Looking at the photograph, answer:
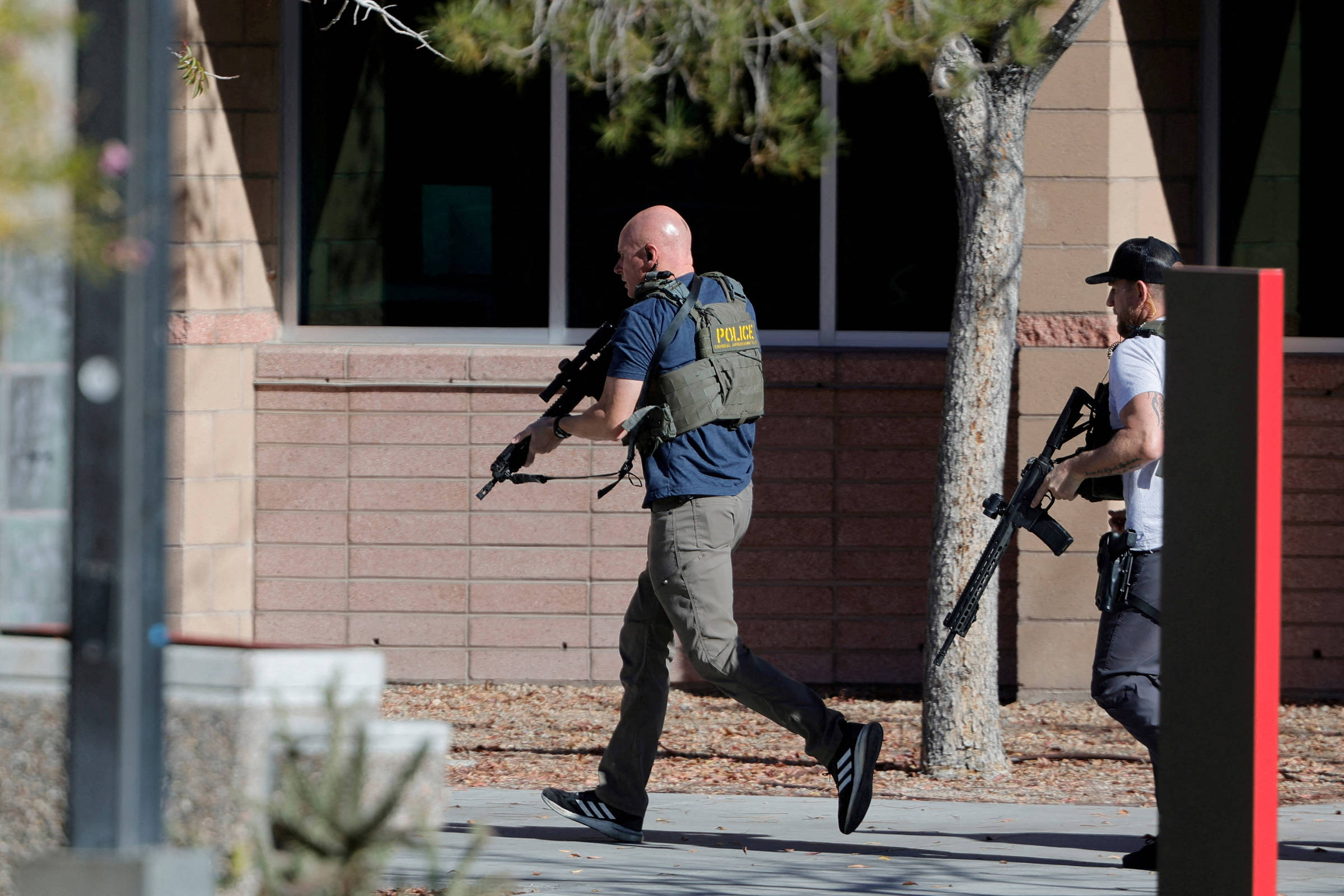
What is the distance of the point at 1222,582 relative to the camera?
3.41m

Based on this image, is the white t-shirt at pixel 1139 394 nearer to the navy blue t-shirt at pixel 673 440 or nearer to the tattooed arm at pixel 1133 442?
the tattooed arm at pixel 1133 442

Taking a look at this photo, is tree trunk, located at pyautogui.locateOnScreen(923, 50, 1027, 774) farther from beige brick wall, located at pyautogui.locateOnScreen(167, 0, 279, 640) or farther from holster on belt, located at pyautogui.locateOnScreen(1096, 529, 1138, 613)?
beige brick wall, located at pyautogui.locateOnScreen(167, 0, 279, 640)

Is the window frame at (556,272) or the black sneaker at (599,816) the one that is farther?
the window frame at (556,272)

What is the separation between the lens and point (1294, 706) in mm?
8367

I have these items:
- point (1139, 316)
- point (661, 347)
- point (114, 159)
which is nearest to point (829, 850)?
point (661, 347)

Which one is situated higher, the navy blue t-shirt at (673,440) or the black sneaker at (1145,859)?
the navy blue t-shirt at (673,440)

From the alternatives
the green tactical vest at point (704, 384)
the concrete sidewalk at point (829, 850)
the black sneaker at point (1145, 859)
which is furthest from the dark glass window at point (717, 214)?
the black sneaker at point (1145, 859)

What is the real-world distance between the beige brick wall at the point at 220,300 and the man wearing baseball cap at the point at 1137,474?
4768mm

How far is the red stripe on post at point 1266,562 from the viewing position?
3365 mm

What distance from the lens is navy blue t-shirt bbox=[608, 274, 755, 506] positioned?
534 centimetres

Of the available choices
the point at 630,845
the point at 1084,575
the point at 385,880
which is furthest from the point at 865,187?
the point at 385,880

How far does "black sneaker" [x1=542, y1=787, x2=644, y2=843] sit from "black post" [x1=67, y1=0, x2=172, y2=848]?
2.97 metres

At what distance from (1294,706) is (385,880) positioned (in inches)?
208

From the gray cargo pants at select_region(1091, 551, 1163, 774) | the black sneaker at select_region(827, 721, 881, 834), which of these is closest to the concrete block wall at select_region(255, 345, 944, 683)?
the black sneaker at select_region(827, 721, 881, 834)
